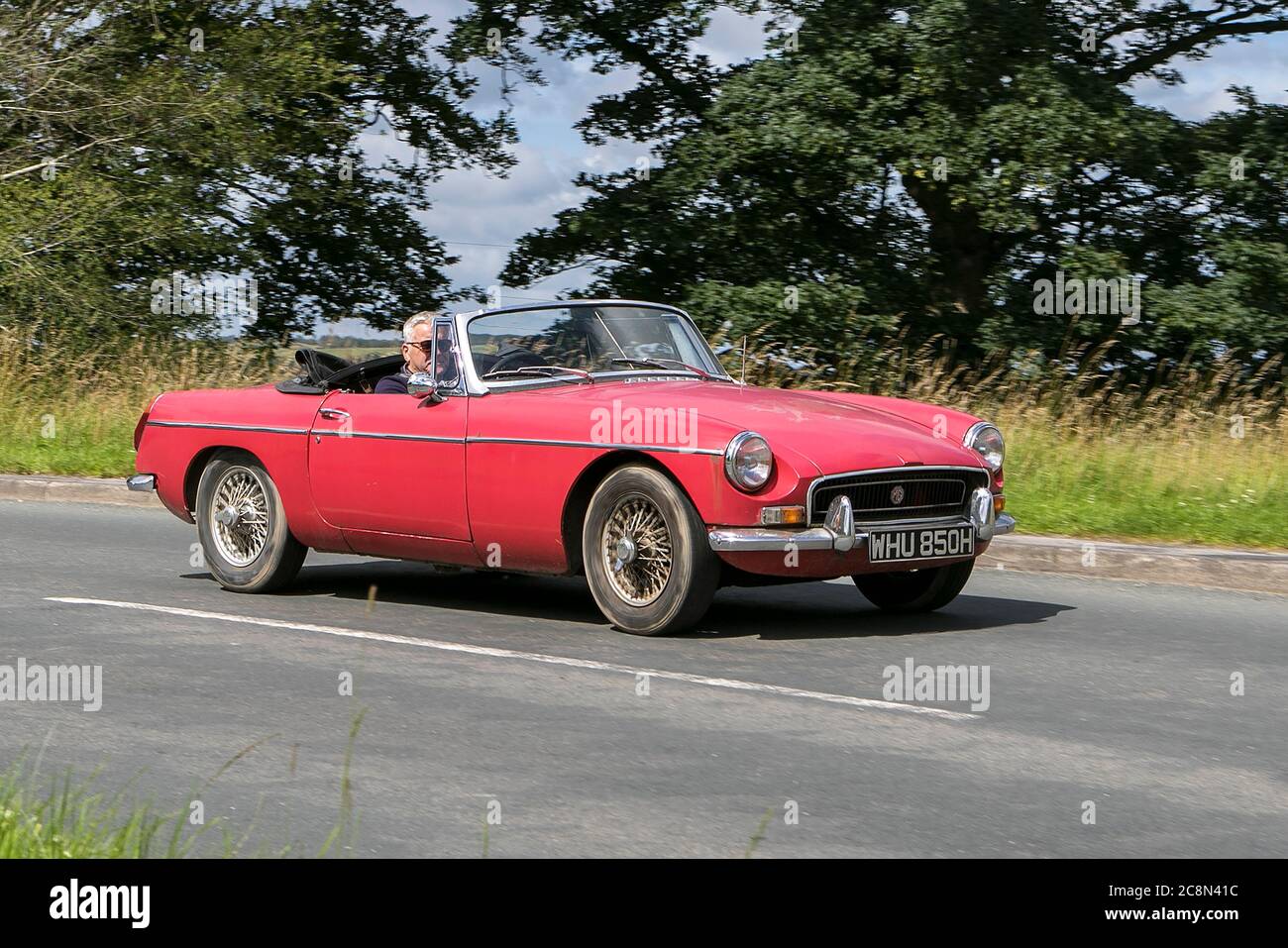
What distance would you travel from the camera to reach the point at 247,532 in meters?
10.2

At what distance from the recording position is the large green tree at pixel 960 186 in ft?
68.4

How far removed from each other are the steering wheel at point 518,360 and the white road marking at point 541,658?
1614 mm

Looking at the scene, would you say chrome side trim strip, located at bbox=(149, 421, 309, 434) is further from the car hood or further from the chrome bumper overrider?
the chrome bumper overrider

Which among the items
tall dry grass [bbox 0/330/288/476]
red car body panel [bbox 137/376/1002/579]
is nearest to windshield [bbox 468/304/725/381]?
red car body panel [bbox 137/376/1002/579]

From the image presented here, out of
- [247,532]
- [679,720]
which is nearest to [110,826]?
[679,720]

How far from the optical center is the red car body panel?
8203mm

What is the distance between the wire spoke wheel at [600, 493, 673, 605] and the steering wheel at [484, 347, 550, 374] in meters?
1.33

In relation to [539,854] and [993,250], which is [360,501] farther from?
[993,250]

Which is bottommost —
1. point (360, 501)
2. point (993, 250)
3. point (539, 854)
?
point (539, 854)

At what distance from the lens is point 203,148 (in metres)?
24.8

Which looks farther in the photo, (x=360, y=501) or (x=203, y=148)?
(x=203, y=148)

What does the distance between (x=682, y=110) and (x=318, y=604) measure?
17.2 meters

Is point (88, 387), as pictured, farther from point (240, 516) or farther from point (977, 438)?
point (977, 438)

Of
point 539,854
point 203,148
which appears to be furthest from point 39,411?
point 539,854
